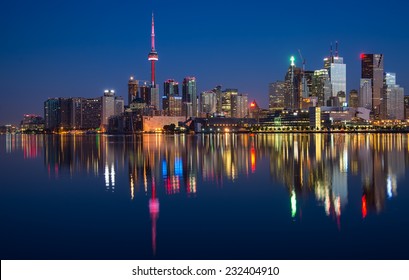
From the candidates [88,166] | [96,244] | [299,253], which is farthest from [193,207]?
[88,166]

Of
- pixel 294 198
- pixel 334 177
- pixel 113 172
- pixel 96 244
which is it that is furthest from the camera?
pixel 113 172

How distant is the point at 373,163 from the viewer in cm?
3034

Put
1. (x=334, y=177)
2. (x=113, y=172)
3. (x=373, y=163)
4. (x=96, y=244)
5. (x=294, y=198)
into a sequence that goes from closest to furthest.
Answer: (x=96, y=244) → (x=294, y=198) → (x=334, y=177) → (x=113, y=172) → (x=373, y=163)

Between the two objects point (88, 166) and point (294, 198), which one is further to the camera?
point (88, 166)

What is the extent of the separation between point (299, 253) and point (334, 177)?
1330cm

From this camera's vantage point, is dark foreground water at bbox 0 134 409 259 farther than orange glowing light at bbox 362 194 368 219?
No

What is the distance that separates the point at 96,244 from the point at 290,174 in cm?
1512

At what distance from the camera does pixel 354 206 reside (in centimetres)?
1522

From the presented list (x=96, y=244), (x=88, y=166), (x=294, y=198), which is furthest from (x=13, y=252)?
(x=88, y=166)

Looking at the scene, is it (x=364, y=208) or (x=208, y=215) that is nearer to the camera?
(x=208, y=215)

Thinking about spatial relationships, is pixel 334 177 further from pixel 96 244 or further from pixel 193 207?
pixel 96 244

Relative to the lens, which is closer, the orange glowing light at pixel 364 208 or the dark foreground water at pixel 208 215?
the dark foreground water at pixel 208 215
